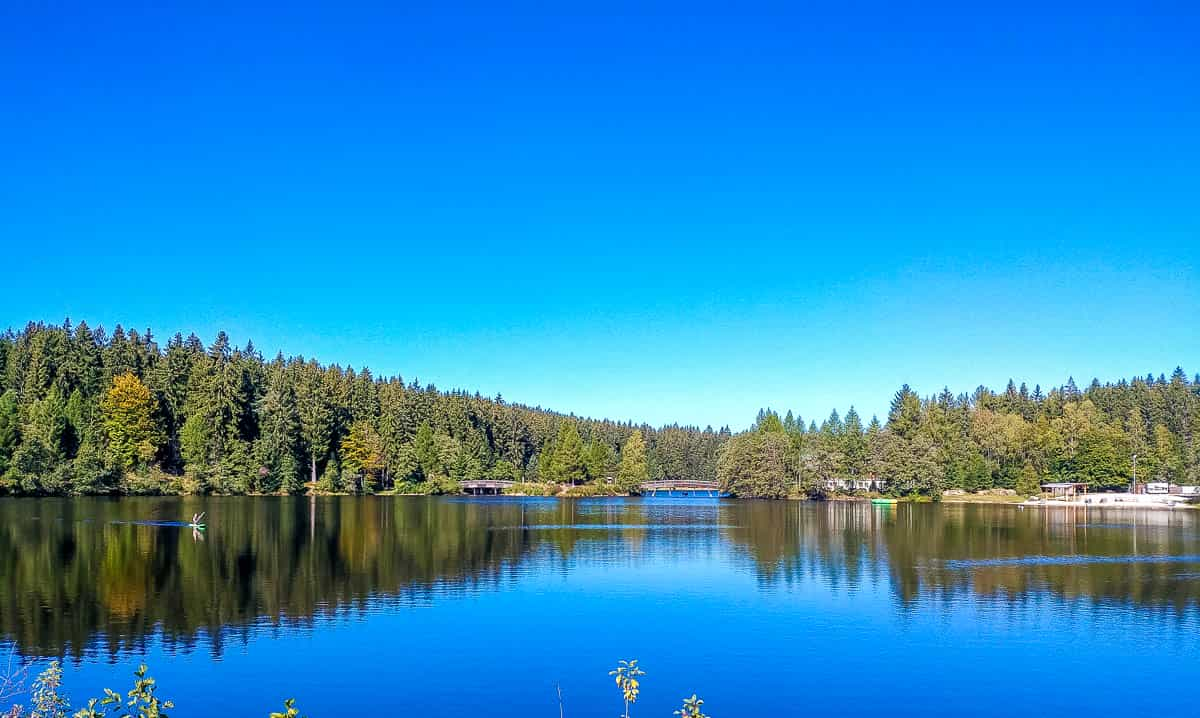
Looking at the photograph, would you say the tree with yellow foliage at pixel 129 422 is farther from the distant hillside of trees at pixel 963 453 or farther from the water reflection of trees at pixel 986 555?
the distant hillside of trees at pixel 963 453

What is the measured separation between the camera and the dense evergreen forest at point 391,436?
349 feet

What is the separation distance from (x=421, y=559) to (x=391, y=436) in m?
89.8

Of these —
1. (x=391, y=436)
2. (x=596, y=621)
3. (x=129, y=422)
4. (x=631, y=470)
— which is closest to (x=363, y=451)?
(x=391, y=436)

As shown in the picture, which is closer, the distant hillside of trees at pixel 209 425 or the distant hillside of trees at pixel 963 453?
the distant hillside of trees at pixel 209 425

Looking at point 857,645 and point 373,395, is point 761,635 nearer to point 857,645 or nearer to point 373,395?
point 857,645

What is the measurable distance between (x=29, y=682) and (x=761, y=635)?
785 inches

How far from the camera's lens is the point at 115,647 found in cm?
2558

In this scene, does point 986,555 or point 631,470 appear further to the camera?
point 631,470

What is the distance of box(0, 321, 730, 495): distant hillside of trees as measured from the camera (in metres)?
101

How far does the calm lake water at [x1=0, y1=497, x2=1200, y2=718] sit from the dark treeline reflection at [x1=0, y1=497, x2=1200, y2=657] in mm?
237

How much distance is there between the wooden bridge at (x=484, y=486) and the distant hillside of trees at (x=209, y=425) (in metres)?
2.52

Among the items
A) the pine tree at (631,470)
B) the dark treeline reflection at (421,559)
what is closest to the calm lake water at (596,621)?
the dark treeline reflection at (421,559)

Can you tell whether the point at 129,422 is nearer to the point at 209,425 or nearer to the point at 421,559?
the point at 209,425

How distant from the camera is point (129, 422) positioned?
108125 millimetres
